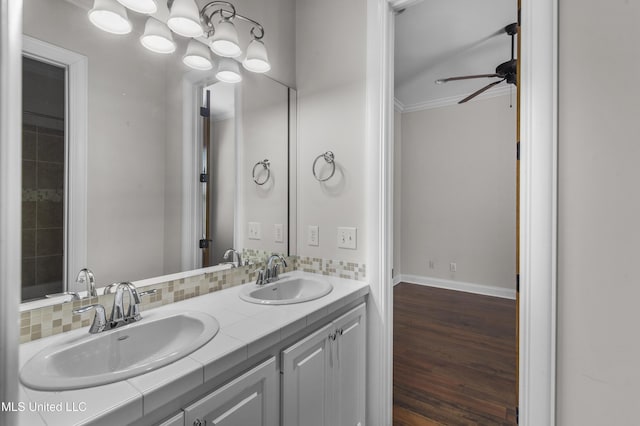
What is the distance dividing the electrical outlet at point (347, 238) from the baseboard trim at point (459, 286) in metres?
3.20

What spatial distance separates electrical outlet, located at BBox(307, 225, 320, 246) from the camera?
1879 mm

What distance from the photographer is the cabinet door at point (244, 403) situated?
837 mm

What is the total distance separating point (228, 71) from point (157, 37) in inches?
15.9

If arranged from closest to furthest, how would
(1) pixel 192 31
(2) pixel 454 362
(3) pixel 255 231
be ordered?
(1) pixel 192 31
(3) pixel 255 231
(2) pixel 454 362

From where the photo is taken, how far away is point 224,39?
1.40 m

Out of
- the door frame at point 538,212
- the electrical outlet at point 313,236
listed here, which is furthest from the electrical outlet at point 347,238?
the door frame at point 538,212

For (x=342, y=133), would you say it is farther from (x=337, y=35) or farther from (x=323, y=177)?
(x=337, y=35)

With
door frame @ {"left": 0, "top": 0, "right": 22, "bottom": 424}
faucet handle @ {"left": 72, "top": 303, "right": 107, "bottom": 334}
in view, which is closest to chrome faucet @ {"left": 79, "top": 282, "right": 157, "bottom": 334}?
faucet handle @ {"left": 72, "top": 303, "right": 107, "bottom": 334}

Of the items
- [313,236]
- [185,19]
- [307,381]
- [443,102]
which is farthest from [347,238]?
[443,102]

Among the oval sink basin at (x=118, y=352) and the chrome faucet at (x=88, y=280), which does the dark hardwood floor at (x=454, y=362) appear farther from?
the chrome faucet at (x=88, y=280)

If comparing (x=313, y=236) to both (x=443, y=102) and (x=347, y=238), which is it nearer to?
(x=347, y=238)

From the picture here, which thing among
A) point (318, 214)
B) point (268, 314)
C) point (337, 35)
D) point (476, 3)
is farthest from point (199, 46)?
point (476, 3)

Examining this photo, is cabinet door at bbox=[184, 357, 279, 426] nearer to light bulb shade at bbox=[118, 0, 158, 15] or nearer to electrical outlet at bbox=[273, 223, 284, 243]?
electrical outlet at bbox=[273, 223, 284, 243]

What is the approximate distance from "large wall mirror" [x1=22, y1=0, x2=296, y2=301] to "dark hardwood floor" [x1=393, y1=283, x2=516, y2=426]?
1.46m
